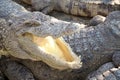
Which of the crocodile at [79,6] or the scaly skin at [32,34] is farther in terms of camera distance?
the crocodile at [79,6]

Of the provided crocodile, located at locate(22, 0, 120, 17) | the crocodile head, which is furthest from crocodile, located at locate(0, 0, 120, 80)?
crocodile, located at locate(22, 0, 120, 17)

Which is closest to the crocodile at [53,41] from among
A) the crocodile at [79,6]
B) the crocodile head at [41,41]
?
the crocodile head at [41,41]

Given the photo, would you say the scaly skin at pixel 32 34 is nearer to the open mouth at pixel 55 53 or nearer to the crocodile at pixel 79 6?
the open mouth at pixel 55 53

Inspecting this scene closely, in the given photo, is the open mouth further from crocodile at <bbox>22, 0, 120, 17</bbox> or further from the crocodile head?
crocodile at <bbox>22, 0, 120, 17</bbox>

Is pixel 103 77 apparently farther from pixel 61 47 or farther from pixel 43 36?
pixel 43 36

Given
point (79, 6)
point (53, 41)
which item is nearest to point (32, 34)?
point (53, 41)

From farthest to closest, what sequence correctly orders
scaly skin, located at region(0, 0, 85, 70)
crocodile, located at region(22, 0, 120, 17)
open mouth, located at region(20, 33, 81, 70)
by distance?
1. crocodile, located at region(22, 0, 120, 17)
2. open mouth, located at region(20, 33, 81, 70)
3. scaly skin, located at region(0, 0, 85, 70)

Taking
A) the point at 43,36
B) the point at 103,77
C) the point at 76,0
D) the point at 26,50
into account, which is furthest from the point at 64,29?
the point at 76,0
